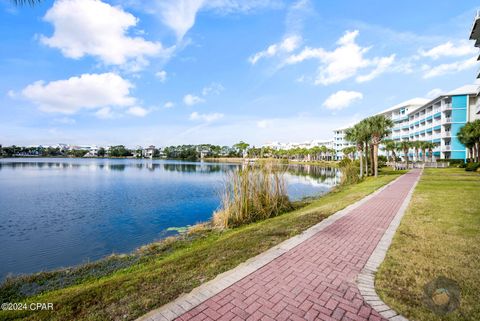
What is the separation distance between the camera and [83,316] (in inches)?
123

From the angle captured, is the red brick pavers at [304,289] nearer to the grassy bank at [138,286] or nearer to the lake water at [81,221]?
the grassy bank at [138,286]

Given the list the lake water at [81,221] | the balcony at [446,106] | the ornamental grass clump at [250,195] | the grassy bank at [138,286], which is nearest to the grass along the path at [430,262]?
the grassy bank at [138,286]

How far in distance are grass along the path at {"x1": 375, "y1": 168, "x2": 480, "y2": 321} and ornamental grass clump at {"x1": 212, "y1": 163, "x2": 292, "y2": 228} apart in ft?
15.6

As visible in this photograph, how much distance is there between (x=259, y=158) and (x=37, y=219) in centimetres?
1047

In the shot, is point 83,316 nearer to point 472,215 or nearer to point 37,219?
point 472,215

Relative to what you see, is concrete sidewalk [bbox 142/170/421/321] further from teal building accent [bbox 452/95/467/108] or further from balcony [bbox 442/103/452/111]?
teal building accent [bbox 452/95/467/108]

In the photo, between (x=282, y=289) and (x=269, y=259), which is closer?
(x=282, y=289)

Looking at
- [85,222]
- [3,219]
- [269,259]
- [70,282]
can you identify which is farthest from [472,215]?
[3,219]

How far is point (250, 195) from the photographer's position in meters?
10.3

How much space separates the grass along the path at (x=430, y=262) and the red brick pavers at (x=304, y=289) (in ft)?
1.36

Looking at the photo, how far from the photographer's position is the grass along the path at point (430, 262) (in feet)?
10.1

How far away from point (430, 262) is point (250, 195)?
21.7 ft

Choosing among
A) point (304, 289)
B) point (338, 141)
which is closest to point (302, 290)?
point (304, 289)

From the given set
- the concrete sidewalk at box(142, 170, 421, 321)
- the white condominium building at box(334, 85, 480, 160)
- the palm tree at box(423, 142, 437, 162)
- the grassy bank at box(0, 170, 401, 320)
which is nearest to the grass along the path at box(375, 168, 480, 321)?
the concrete sidewalk at box(142, 170, 421, 321)
